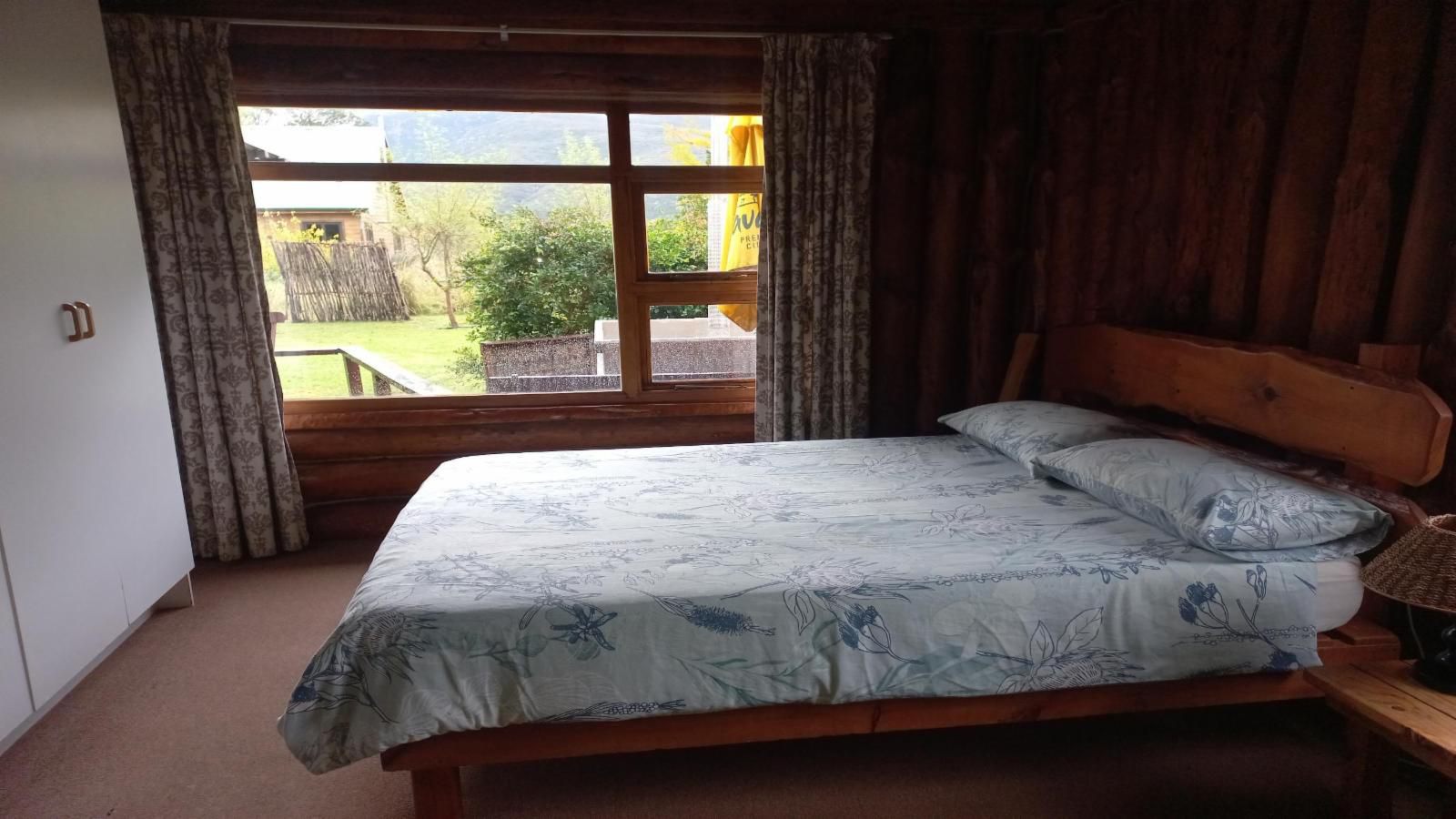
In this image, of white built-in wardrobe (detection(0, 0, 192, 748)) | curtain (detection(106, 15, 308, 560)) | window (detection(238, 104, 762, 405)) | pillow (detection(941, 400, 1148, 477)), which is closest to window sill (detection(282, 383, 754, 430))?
window (detection(238, 104, 762, 405))

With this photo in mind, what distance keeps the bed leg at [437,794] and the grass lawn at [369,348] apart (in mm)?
2281

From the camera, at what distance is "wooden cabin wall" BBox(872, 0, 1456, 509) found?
1887 millimetres

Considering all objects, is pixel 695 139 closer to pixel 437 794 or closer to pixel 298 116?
pixel 298 116

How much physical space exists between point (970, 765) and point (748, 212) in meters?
2.52

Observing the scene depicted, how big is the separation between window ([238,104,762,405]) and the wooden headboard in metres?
1.64

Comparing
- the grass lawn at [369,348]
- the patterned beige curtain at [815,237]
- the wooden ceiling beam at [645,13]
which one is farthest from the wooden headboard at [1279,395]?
the grass lawn at [369,348]

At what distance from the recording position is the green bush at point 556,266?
3.55m

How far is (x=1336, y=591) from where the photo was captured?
1.78 m

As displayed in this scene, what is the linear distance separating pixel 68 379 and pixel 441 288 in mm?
1497

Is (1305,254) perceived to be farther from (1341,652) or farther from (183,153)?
(183,153)

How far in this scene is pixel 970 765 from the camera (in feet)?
6.51

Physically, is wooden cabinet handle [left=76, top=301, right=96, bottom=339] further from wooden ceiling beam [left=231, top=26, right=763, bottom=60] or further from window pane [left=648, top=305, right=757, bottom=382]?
window pane [left=648, top=305, right=757, bottom=382]

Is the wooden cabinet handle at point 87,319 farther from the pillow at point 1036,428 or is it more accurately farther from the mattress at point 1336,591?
the mattress at point 1336,591

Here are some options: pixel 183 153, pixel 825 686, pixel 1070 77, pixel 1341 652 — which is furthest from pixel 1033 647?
pixel 183 153
